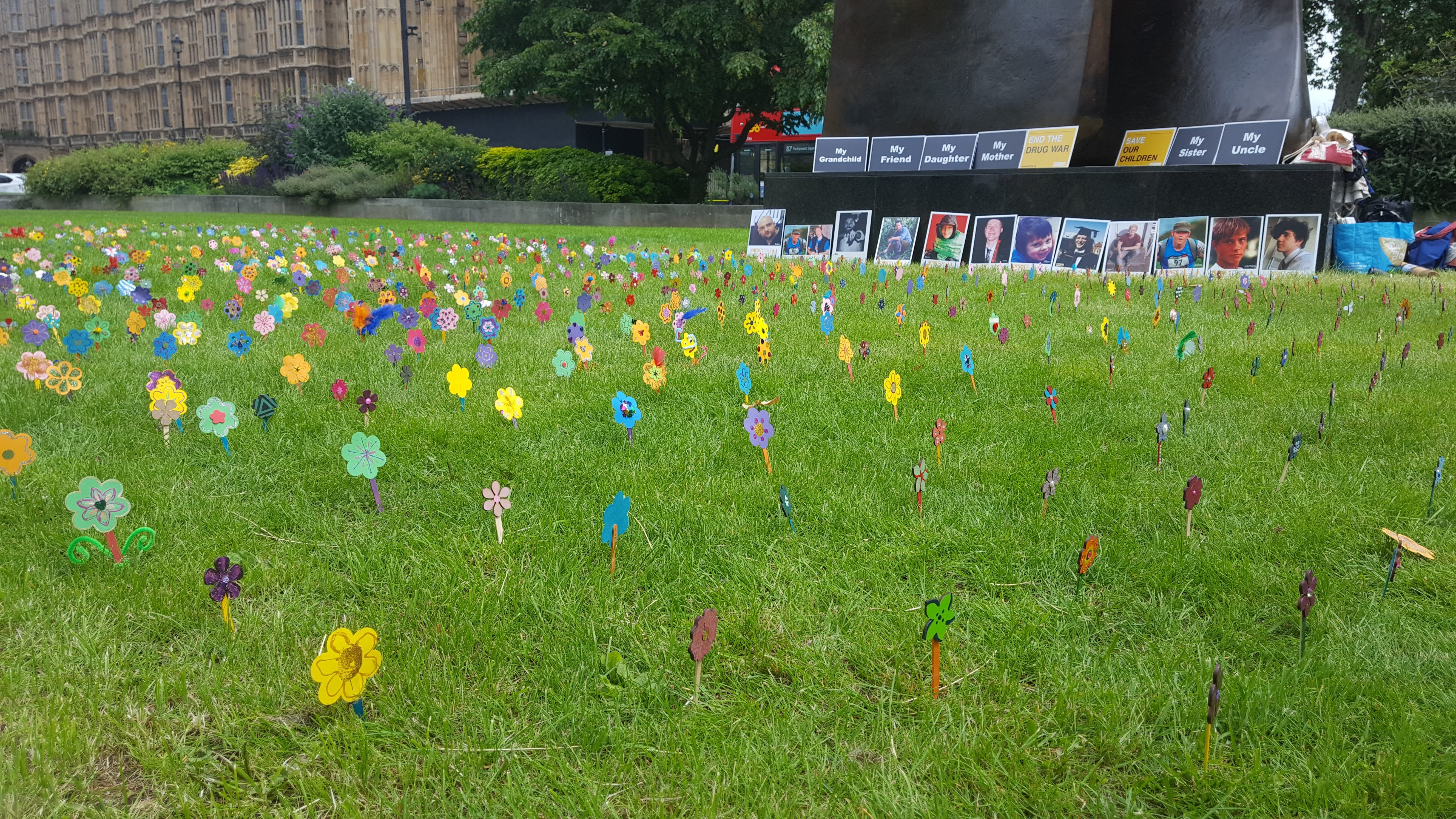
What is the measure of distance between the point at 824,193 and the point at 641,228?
7720mm

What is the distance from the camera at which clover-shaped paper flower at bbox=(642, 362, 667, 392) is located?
11.5 feet

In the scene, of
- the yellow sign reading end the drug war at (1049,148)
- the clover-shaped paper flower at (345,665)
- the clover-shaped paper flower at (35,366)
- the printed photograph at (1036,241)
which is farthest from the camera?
the yellow sign reading end the drug war at (1049,148)

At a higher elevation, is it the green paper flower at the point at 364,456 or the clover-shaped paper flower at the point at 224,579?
the green paper flower at the point at 364,456

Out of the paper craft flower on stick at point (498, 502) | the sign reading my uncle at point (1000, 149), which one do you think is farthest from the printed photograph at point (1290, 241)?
the paper craft flower on stick at point (498, 502)

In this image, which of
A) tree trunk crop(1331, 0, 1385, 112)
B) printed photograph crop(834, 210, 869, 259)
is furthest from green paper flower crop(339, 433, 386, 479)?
tree trunk crop(1331, 0, 1385, 112)

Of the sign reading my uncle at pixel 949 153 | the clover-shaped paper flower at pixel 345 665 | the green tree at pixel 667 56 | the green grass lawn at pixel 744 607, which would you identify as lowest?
the green grass lawn at pixel 744 607

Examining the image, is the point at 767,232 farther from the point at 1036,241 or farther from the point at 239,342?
the point at 239,342

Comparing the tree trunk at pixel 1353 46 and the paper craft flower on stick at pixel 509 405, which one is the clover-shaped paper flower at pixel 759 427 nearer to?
the paper craft flower on stick at pixel 509 405

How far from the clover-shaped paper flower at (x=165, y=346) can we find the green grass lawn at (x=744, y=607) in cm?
22

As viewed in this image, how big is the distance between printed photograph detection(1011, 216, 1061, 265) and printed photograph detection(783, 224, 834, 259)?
7.57 feet

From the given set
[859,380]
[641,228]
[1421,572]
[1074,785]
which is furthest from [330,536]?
[641,228]

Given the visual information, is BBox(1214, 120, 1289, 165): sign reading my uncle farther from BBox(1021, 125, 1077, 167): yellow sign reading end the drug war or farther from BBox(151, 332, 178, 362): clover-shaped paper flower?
BBox(151, 332, 178, 362): clover-shaped paper flower

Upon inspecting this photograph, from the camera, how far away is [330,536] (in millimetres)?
2430

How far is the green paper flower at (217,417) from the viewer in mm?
2844
